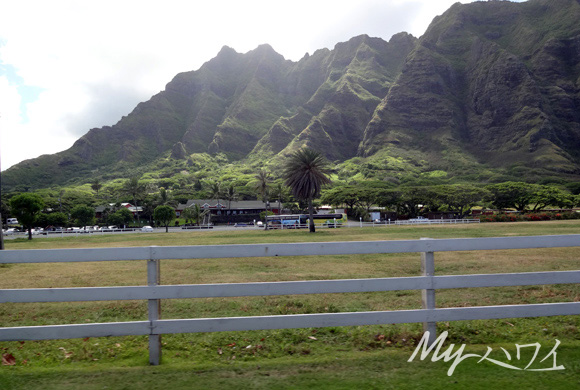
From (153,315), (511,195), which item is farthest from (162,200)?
(153,315)

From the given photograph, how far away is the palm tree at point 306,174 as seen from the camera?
51.2 meters

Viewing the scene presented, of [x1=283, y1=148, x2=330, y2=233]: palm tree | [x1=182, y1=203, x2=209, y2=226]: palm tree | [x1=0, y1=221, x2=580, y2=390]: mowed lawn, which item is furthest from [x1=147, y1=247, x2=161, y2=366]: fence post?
[x1=182, y1=203, x2=209, y2=226]: palm tree

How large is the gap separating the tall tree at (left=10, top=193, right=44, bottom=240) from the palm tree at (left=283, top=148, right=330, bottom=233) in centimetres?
2811

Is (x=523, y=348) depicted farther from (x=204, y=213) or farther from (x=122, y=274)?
(x=204, y=213)

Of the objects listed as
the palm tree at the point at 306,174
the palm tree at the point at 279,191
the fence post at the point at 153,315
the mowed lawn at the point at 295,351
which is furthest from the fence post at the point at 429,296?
the palm tree at the point at 279,191

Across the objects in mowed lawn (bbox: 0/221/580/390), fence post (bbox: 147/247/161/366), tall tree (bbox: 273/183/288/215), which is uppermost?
tall tree (bbox: 273/183/288/215)

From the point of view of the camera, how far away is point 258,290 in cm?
416

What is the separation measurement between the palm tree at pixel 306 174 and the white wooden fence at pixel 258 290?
152 feet

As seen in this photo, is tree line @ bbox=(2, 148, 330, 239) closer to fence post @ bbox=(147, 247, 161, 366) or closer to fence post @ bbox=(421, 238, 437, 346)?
fence post @ bbox=(147, 247, 161, 366)

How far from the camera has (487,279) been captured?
170 inches

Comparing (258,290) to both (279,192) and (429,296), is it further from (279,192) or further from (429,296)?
(279,192)

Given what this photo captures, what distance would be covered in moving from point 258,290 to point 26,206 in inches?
1680

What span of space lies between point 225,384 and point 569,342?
3.93 m

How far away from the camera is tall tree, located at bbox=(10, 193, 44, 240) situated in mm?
37875
